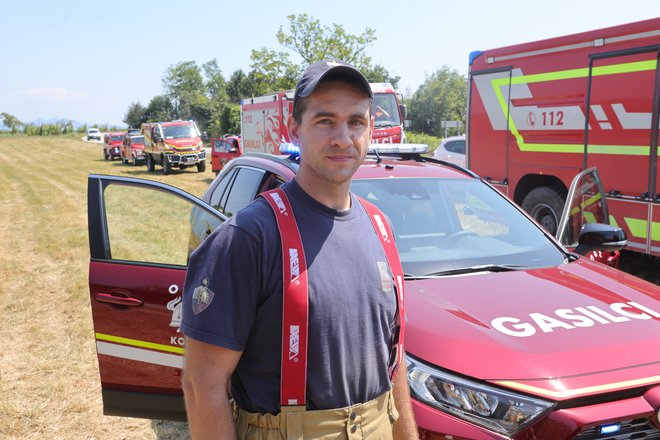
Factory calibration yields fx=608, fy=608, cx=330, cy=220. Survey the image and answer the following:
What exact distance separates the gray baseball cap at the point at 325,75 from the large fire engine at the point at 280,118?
13261 mm

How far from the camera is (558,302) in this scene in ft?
8.55

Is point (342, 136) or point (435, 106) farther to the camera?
point (435, 106)

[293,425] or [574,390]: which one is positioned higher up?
[293,425]

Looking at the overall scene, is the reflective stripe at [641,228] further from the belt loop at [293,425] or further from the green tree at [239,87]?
the green tree at [239,87]

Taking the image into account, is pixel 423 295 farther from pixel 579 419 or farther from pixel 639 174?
pixel 639 174

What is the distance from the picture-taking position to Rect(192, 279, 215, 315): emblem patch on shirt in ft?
4.35

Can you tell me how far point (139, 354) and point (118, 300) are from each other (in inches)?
10.9

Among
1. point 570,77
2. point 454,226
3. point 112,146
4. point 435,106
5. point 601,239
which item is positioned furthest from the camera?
point 435,106

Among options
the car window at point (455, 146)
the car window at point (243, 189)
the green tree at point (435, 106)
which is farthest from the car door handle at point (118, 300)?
the green tree at point (435, 106)

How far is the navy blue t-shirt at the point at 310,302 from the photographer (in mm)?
1336

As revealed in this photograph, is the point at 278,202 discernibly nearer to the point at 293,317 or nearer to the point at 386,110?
the point at 293,317

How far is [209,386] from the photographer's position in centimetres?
135

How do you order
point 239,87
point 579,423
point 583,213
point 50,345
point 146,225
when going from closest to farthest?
point 579,423, point 146,225, point 583,213, point 50,345, point 239,87

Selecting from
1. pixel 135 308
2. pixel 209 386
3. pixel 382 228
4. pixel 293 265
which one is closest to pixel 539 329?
pixel 382 228
